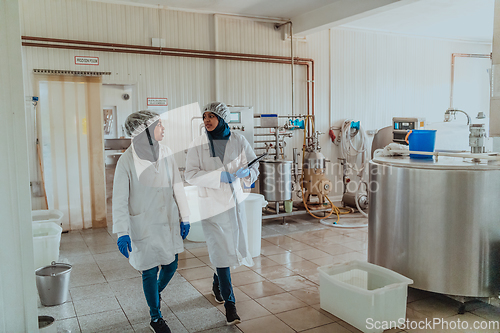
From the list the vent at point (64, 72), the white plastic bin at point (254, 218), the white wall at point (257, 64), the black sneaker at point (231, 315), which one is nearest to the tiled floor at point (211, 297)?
the black sneaker at point (231, 315)

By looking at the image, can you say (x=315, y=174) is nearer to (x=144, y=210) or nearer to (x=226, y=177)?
(x=226, y=177)

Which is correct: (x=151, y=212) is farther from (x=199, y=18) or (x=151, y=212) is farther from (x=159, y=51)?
(x=199, y=18)

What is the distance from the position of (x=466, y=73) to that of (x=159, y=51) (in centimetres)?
596

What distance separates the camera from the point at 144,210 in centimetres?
232

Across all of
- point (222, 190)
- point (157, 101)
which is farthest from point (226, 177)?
point (157, 101)

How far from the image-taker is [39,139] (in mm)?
4750

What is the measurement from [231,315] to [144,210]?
35.1 inches

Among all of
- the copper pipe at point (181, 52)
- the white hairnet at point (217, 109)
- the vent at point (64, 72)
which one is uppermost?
the copper pipe at point (181, 52)

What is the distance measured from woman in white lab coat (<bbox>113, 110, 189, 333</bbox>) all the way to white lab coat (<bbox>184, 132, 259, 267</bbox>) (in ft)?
0.89

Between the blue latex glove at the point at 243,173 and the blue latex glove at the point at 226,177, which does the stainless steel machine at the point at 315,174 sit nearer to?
the blue latex glove at the point at 243,173

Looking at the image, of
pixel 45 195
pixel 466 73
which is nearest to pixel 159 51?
pixel 45 195

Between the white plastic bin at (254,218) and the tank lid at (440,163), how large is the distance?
3.77 ft

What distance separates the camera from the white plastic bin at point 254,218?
369 cm

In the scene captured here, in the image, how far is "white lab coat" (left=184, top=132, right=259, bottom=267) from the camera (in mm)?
2604
